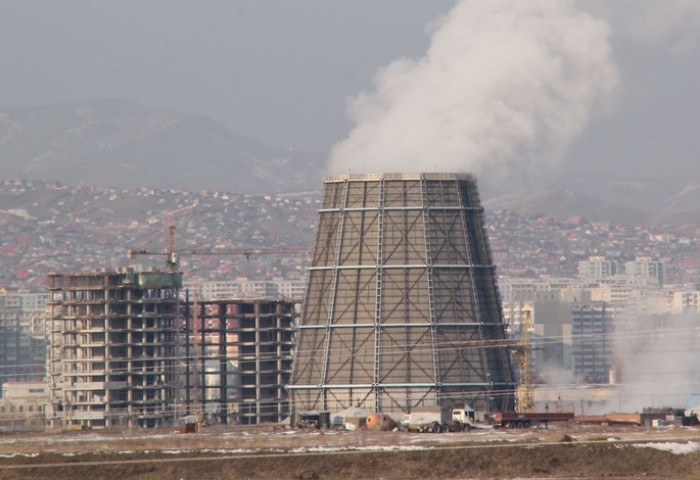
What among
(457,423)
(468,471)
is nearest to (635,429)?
(457,423)

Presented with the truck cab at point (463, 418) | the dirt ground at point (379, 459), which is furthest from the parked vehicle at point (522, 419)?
the dirt ground at point (379, 459)

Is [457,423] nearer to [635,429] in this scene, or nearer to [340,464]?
[635,429]

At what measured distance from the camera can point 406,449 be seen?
136125 mm

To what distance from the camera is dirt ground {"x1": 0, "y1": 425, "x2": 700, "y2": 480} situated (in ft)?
427

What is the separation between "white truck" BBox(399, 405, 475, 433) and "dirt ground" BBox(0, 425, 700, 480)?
65.6 feet

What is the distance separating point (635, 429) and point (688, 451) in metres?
29.5

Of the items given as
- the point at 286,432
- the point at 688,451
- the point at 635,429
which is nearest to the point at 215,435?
the point at 286,432

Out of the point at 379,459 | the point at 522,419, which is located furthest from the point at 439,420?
the point at 379,459

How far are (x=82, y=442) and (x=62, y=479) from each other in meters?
24.2

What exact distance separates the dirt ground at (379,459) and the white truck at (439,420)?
65.6 ft

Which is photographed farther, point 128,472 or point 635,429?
point 635,429

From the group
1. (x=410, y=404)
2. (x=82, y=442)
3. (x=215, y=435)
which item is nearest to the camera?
(x=82, y=442)

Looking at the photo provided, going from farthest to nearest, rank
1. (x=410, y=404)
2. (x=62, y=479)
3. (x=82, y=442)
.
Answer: (x=410, y=404)
(x=82, y=442)
(x=62, y=479)

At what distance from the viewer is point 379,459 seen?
132875mm
